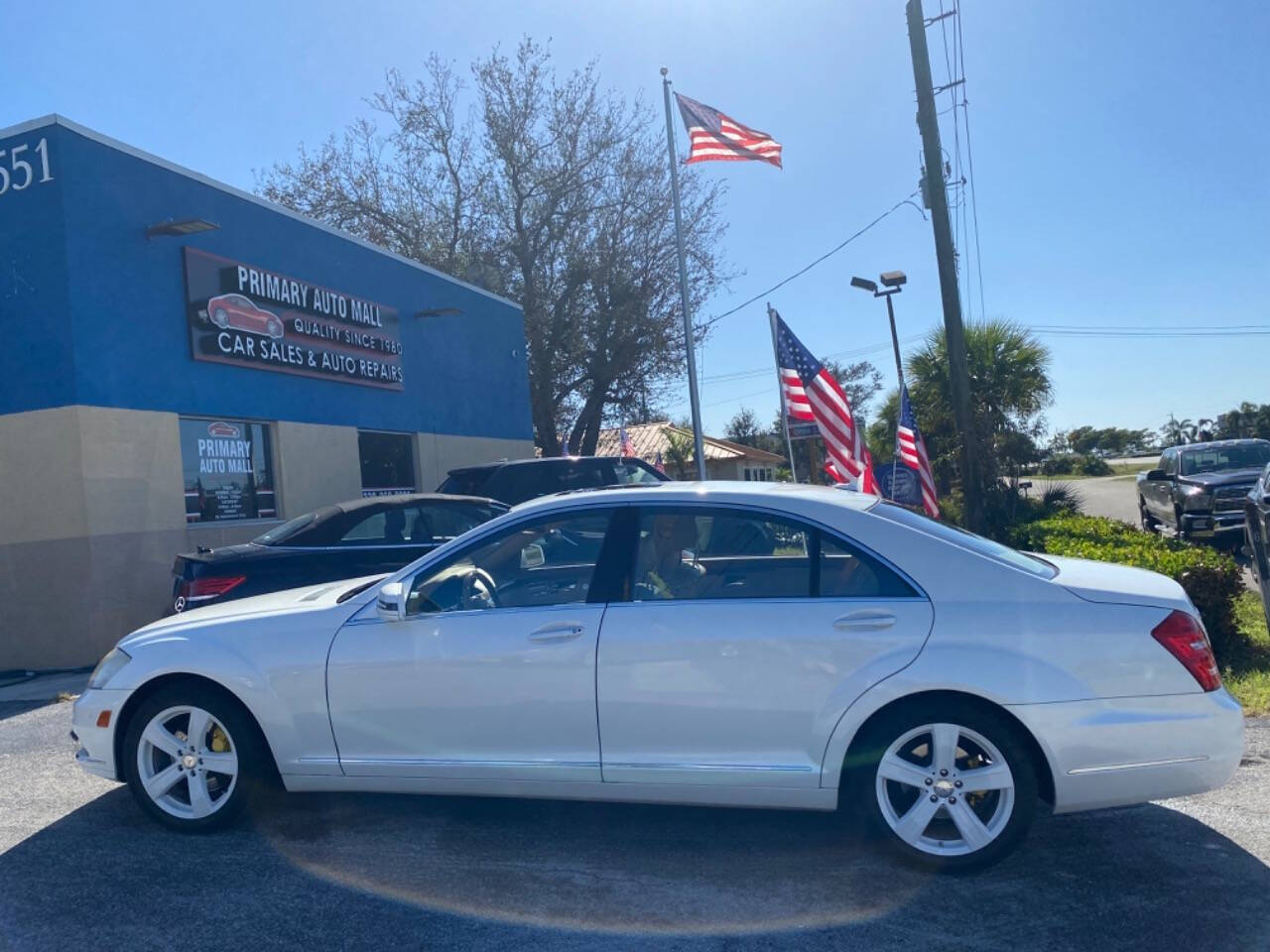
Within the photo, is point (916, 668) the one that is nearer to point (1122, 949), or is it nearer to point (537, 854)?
point (1122, 949)

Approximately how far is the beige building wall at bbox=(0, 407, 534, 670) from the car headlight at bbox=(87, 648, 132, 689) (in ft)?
20.4

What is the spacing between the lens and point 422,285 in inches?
694

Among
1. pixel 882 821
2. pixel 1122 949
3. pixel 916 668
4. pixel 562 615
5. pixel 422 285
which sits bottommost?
pixel 1122 949

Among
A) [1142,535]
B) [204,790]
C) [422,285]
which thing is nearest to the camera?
[204,790]

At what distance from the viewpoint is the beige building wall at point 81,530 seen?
10328 millimetres

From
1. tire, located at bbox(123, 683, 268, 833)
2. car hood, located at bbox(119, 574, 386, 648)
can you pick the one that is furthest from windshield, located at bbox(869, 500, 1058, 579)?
tire, located at bbox(123, 683, 268, 833)

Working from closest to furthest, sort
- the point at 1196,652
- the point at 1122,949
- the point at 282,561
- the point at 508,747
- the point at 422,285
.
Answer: the point at 1122,949
the point at 1196,652
the point at 508,747
the point at 282,561
the point at 422,285

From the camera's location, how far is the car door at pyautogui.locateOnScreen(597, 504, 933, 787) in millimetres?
3984

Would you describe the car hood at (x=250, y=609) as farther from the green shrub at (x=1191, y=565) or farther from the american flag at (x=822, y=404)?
the american flag at (x=822, y=404)

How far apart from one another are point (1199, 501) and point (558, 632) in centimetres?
1314

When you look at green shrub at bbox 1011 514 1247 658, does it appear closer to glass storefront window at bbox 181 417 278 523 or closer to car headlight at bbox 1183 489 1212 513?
car headlight at bbox 1183 489 1212 513

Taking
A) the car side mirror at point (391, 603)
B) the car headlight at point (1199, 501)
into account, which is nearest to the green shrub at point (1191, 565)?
the car side mirror at point (391, 603)

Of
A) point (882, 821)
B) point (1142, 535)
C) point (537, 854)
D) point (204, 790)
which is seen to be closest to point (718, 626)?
point (882, 821)

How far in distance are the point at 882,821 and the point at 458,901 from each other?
1.64 meters
